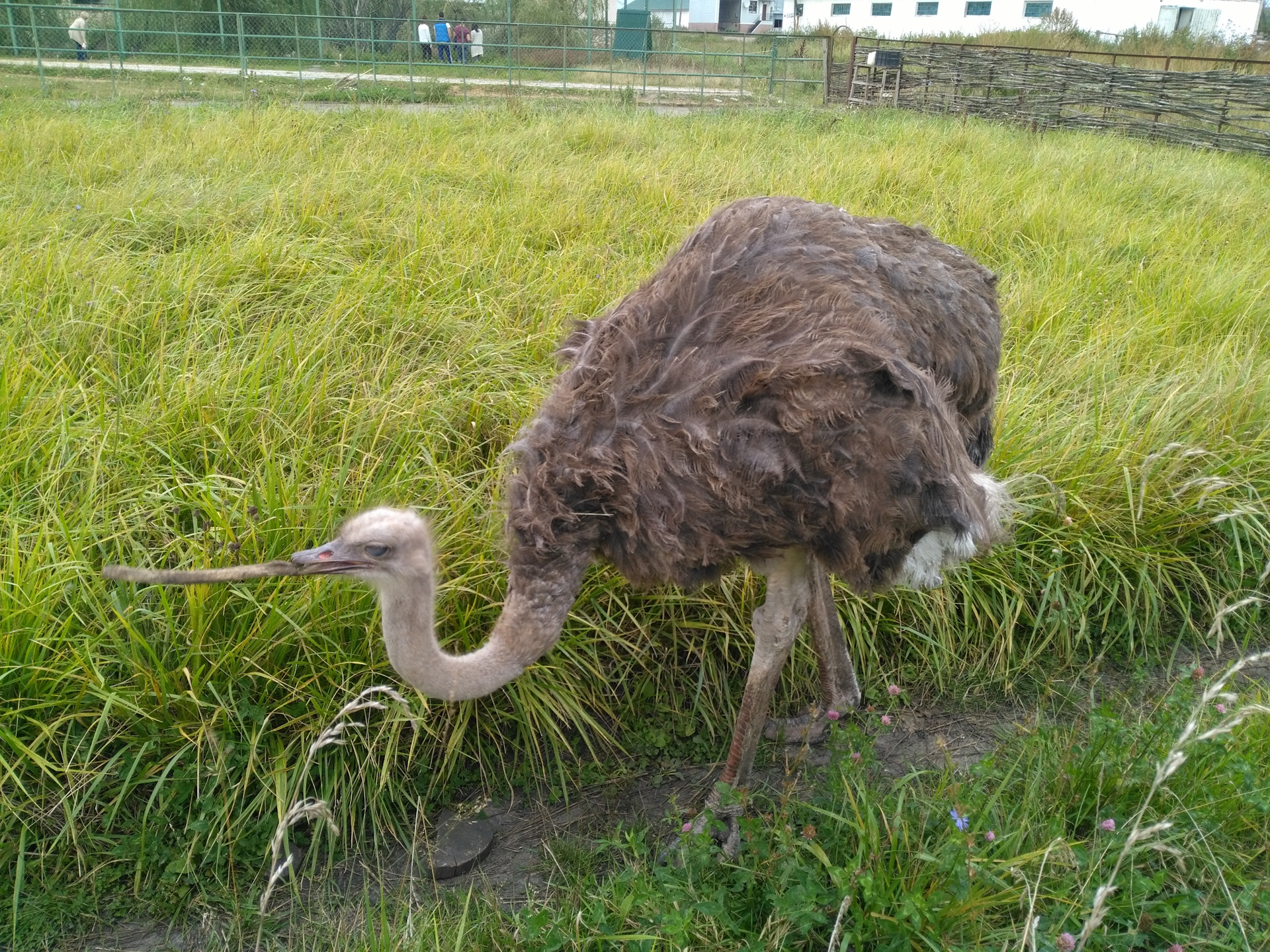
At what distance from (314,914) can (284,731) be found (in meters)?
0.44

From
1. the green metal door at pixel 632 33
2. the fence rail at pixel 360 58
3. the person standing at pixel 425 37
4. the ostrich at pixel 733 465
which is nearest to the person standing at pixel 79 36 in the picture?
the fence rail at pixel 360 58

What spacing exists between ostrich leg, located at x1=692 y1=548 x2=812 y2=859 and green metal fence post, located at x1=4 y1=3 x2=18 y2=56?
42.8 feet

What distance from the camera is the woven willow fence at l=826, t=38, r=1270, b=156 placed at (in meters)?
10.7

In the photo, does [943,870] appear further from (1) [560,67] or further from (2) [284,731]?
(1) [560,67]

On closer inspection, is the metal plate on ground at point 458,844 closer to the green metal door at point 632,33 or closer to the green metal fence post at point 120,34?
the green metal fence post at point 120,34

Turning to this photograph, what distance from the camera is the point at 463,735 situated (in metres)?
2.63

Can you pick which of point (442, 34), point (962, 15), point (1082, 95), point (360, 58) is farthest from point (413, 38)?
point (962, 15)

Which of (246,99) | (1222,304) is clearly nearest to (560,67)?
(246,99)

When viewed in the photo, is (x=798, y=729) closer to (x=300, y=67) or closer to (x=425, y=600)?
(x=425, y=600)

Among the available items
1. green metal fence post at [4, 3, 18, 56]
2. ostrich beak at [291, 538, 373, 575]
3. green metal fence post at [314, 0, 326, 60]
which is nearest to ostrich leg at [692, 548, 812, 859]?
ostrich beak at [291, 538, 373, 575]

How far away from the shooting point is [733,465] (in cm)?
201

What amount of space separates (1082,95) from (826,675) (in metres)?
11.2

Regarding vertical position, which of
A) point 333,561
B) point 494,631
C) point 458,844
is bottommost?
point 458,844

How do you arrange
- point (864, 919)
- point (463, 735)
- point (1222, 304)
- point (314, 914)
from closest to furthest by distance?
1. point (864, 919)
2. point (314, 914)
3. point (463, 735)
4. point (1222, 304)
